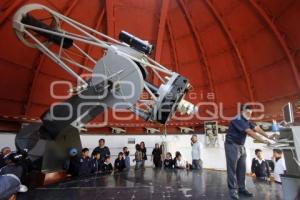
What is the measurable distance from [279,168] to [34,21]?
23.6ft

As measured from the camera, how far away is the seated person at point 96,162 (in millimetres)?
8641

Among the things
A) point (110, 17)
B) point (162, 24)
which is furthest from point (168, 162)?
point (110, 17)

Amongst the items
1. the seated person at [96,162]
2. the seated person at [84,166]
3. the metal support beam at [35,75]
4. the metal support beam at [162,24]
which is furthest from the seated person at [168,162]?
the metal support beam at [35,75]

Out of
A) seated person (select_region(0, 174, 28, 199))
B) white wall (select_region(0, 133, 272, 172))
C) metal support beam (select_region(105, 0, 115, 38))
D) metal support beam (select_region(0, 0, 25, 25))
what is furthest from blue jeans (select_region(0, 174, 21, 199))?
white wall (select_region(0, 133, 272, 172))

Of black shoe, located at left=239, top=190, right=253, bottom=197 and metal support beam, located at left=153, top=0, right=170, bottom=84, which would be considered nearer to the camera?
black shoe, located at left=239, top=190, right=253, bottom=197

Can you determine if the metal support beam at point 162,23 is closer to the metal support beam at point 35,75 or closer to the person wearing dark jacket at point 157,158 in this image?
the person wearing dark jacket at point 157,158

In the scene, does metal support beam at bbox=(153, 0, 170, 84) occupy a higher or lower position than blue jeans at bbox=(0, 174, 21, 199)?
higher

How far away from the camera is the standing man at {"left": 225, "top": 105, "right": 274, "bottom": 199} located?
4.04 metres

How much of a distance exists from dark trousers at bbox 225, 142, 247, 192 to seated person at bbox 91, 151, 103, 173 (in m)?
5.92

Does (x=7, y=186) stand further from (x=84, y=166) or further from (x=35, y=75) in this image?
(x=35, y=75)

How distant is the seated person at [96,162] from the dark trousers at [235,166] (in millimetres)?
5921

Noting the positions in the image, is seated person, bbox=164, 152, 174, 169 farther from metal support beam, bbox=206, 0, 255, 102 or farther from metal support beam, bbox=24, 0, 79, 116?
metal support beam, bbox=24, 0, 79, 116

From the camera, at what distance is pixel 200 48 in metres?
12.1

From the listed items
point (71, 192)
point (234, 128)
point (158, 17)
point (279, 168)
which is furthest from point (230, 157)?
point (158, 17)
